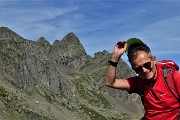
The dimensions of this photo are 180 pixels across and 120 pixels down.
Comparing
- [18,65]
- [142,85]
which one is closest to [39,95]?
[18,65]

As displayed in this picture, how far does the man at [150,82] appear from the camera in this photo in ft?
23.0

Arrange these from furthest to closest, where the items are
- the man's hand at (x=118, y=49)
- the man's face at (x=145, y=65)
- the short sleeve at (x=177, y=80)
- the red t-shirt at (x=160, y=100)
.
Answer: the man's hand at (x=118, y=49), the man's face at (x=145, y=65), the red t-shirt at (x=160, y=100), the short sleeve at (x=177, y=80)

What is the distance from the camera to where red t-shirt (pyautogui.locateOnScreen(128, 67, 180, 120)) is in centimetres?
698

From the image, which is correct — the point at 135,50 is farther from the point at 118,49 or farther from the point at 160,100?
the point at 160,100

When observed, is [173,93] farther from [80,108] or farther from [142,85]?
[80,108]

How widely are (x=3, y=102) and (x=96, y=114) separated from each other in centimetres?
9021

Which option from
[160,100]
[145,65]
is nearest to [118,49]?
[145,65]

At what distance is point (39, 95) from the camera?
6526 inches

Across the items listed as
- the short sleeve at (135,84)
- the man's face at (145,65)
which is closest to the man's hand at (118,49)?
the man's face at (145,65)

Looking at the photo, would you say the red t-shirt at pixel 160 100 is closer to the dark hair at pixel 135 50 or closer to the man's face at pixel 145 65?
the man's face at pixel 145 65

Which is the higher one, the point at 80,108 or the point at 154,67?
the point at 154,67

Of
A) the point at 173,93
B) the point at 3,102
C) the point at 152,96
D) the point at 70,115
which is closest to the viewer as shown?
the point at 173,93

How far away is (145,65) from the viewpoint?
728 cm

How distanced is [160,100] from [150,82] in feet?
1.62
